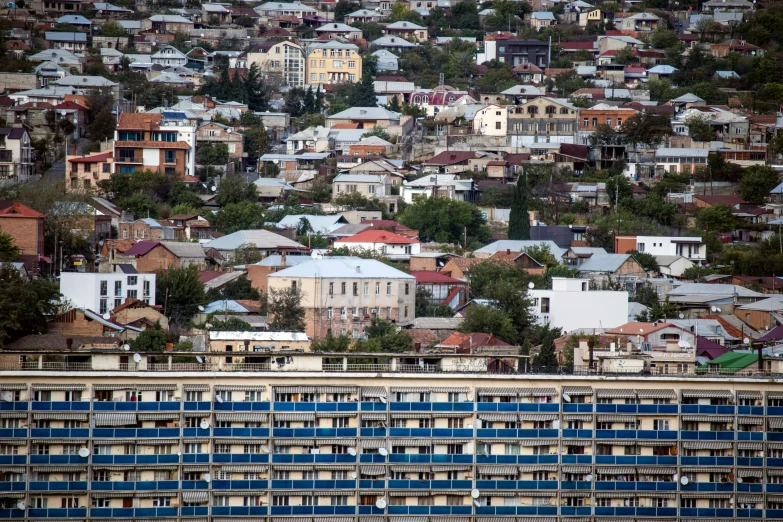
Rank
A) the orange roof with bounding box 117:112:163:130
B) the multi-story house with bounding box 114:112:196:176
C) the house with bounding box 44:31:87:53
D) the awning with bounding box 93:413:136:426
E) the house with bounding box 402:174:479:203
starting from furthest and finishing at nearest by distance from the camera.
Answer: the house with bounding box 44:31:87:53, the house with bounding box 402:174:479:203, the orange roof with bounding box 117:112:163:130, the multi-story house with bounding box 114:112:196:176, the awning with bounding box 93:413:136:426

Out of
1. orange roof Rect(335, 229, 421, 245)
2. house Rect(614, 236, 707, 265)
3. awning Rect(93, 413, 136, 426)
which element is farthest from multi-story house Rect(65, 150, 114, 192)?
awning Rect(93, 413, 136, 426)

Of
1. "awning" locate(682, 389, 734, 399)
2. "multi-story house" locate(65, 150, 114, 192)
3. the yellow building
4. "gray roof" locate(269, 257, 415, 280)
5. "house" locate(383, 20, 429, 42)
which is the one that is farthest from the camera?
"house" locate(383, 20, 429, 42)

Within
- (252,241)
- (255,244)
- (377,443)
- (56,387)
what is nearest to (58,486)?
(56,387)

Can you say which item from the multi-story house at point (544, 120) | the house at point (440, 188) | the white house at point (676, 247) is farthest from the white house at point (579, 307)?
the multi-story house at point (544, 120)

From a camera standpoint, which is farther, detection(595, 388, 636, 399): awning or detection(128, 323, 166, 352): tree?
detection(128, 323, 166, 352): tree

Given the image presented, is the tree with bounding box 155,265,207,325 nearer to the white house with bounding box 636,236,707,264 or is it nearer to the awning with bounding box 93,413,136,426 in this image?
the white house with bounding box 636,236,707,264

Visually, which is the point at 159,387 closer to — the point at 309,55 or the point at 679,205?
the point at 679,205
